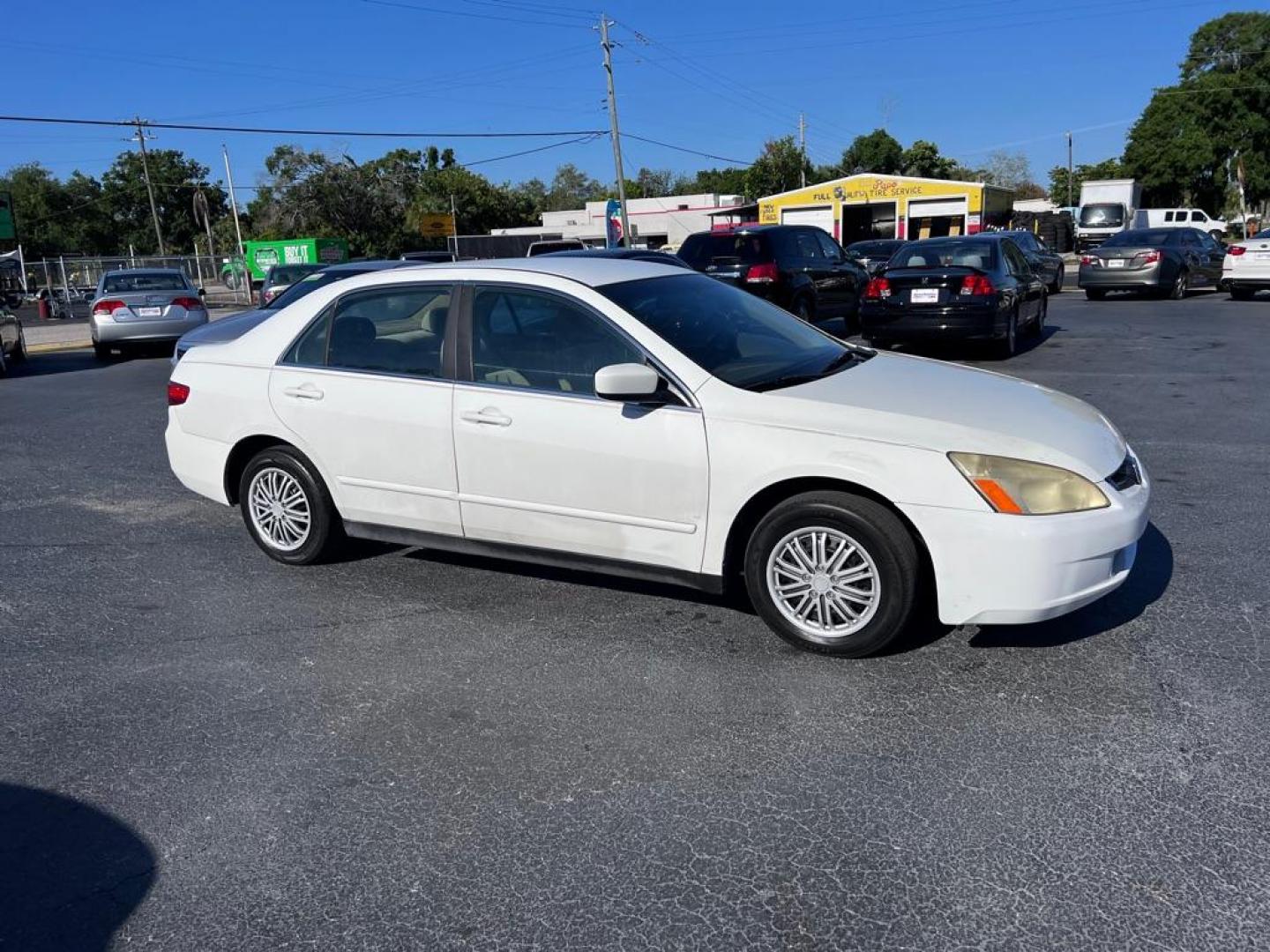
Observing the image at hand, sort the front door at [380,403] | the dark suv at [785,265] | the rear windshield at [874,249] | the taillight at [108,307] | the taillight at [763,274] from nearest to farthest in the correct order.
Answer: the front door at [380,403] < the taillight at [763,274] < the dark suv at [785,265] < the taillight at [108,307] < the rear windshield at [874,249]

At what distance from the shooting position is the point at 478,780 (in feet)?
11.2

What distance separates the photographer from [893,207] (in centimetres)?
5381

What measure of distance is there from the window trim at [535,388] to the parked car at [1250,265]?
18.4 m

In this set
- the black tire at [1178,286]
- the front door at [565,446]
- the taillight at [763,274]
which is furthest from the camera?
the black tire at [1178,286]

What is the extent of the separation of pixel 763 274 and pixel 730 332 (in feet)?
31.1

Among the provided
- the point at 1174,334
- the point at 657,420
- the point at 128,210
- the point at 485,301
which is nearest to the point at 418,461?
the point at 485,301

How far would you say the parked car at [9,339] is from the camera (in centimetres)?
1605

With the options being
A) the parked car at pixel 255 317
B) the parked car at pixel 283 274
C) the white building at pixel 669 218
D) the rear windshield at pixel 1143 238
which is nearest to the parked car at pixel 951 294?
the parked car at pixel 255 317

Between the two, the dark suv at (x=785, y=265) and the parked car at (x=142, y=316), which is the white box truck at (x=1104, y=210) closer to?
the dark suv at (x=785, y=265)

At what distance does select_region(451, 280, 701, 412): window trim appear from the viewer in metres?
4.36

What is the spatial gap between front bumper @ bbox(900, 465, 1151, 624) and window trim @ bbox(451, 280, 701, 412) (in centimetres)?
107

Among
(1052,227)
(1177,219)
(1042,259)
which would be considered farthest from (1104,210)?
(1042,259)

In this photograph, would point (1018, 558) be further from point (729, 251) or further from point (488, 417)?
point (729, 251)

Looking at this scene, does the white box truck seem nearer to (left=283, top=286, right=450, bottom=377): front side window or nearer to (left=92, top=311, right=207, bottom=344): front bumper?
(left=92, top=311, right=207, bottom=344): front bumper
